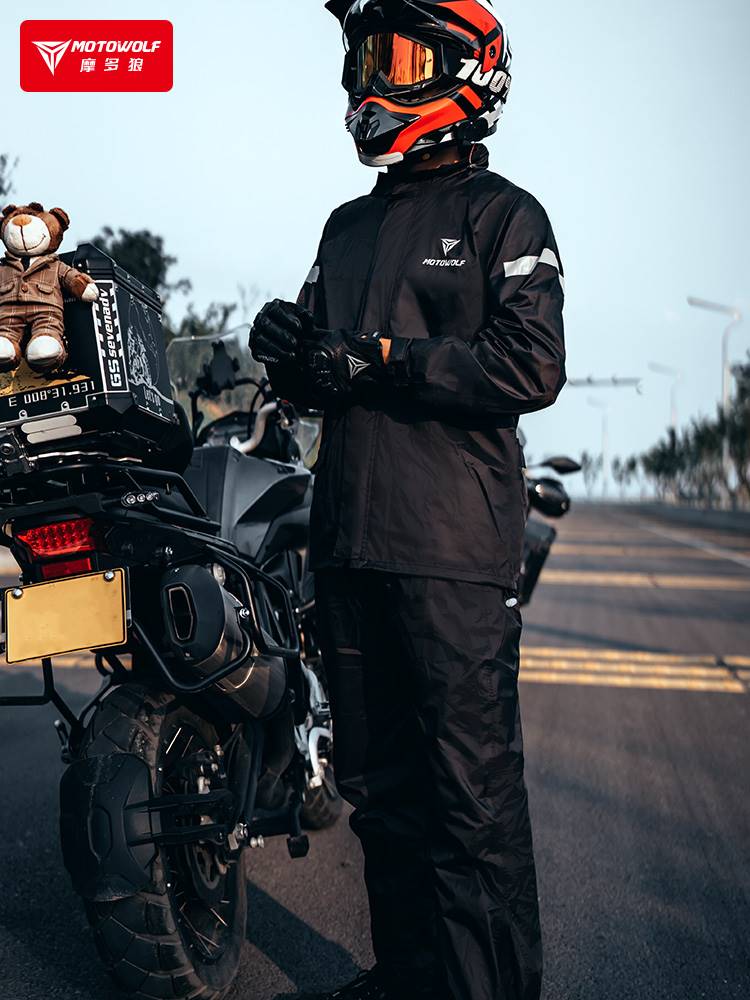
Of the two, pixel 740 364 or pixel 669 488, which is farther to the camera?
pixel 669 488

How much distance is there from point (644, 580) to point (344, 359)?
11719 mm

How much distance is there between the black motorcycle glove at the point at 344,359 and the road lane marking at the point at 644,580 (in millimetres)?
10691

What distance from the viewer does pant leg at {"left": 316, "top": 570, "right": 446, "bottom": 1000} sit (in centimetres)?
214

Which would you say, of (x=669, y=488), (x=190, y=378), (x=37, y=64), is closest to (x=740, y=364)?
(x=37, y=64)

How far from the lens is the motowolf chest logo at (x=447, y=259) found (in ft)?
6.83

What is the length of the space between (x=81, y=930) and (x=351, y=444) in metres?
1.59

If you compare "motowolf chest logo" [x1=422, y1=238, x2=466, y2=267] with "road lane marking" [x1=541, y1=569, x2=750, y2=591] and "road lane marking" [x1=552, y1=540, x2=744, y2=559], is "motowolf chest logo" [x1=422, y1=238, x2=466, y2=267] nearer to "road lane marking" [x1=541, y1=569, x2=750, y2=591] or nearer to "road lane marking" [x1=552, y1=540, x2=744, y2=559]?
"road lane marking" [x1=541, y1=569, x2=750, y2=591]

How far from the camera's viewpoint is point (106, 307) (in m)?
2.18

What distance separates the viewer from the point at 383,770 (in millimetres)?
2182

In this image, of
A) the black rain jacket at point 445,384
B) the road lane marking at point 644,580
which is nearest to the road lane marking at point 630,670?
the black rain jacket at point 445,384

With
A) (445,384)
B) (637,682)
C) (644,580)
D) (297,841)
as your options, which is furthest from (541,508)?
(644,580)

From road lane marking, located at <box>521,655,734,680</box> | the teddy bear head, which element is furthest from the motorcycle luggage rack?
road lane marking, located at <box>521,655,734,680</box>

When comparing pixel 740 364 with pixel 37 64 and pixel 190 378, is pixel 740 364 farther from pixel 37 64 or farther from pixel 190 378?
pixel 190 378

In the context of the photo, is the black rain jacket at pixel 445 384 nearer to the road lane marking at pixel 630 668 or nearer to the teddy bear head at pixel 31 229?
the teddy bear head at pixel 31 229
